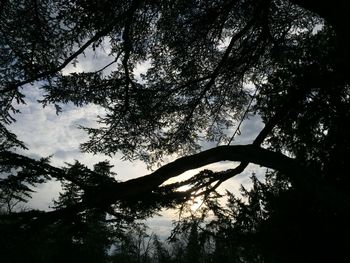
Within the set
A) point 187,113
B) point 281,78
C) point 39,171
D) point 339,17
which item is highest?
point 281,78

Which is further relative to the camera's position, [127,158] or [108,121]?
[127,158]

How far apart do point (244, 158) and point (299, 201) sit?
8689 millimetres

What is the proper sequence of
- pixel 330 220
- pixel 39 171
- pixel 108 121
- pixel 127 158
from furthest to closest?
pixel 330 220 < pixel 127 158 < pixel 108 121 < pixel 39 171

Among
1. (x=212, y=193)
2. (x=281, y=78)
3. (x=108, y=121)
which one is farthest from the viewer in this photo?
(x=281, y=78)

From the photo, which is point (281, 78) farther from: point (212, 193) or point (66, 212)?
point (66, 212)

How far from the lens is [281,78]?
31.6ft

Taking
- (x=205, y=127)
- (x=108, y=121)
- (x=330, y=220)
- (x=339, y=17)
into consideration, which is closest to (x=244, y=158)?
(x=339, y=17)

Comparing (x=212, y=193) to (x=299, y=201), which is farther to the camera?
(x=299, y=201)

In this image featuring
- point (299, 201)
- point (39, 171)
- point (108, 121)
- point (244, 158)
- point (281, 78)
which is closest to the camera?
point (39, 171)

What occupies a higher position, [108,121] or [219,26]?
[219,26]

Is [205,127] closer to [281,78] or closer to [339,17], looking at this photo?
[281,78]

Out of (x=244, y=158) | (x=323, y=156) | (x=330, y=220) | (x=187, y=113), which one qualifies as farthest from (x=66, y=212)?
(x=330, y=220)

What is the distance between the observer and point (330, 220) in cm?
1106

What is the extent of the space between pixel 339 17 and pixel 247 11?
3957 millimetres
